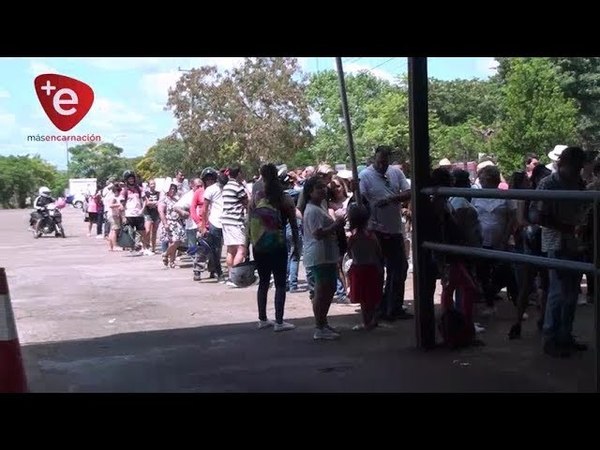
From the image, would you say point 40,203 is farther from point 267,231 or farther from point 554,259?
point 554,259

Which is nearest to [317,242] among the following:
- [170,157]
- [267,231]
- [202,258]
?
[267,231]

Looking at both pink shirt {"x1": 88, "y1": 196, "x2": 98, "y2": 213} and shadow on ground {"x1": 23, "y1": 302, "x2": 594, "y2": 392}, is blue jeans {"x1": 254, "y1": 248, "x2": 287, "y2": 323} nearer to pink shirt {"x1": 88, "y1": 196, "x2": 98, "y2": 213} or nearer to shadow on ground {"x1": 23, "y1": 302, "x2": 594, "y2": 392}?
shadow on ground {"x1": 23, "y1": 302, "x2": 594, "y2": 392}

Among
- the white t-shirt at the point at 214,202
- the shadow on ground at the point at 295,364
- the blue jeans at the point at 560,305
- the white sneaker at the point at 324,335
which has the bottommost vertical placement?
the shadow on ground at the point at 295,364

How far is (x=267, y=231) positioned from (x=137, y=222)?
31.6 feet

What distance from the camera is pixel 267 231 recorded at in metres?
8.28

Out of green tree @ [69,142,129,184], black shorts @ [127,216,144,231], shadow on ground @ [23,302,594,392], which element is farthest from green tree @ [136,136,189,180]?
shadow on ground @ [23,302,594,392]

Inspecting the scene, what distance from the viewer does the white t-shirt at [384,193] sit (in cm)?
872

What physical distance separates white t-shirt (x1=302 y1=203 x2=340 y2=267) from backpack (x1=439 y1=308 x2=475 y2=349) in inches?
51.9

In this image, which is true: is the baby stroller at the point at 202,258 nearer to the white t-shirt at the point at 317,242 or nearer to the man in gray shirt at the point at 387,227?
the man in gray shirt at the point at 387,227

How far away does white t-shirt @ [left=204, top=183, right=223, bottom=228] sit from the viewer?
41.1ft

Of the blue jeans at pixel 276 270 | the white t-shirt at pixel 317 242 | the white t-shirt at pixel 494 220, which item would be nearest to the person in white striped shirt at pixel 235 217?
the blue jeans at pixel 276 270

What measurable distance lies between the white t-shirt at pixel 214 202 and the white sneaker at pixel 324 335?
183 inches
